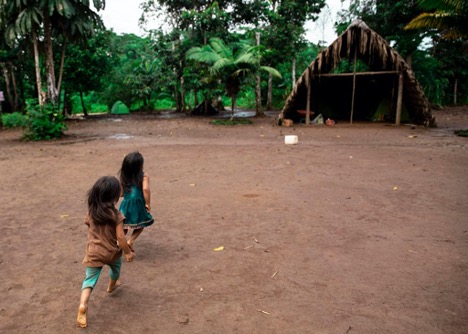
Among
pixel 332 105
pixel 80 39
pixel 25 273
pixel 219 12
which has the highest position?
pixel 219 12

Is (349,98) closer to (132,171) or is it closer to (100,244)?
(132,171)

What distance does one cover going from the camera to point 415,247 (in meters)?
3.78

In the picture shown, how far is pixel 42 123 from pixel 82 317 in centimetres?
1255

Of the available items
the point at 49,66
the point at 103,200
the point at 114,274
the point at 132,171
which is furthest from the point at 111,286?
the point at 49,66

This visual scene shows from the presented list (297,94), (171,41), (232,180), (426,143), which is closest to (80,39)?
(171,41)

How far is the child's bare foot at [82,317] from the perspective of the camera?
8.24 ft

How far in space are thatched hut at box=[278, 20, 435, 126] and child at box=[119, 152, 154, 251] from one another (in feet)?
43.0

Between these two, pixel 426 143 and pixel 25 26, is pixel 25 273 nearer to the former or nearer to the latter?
Result: pixel 426 143

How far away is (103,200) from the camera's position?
262 centimetres

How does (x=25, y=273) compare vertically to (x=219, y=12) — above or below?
below

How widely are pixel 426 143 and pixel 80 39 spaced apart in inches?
589

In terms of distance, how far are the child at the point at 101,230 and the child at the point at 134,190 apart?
834 mm

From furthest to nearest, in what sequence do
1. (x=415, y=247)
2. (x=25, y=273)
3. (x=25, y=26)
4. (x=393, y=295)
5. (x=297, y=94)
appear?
(x=297, y=94) < (x=25, y=26) < (x=415, y=247) < (x=25, y=273) < (x=393, y=295)

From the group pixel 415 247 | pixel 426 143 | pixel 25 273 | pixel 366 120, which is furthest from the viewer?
pixel 366 120
